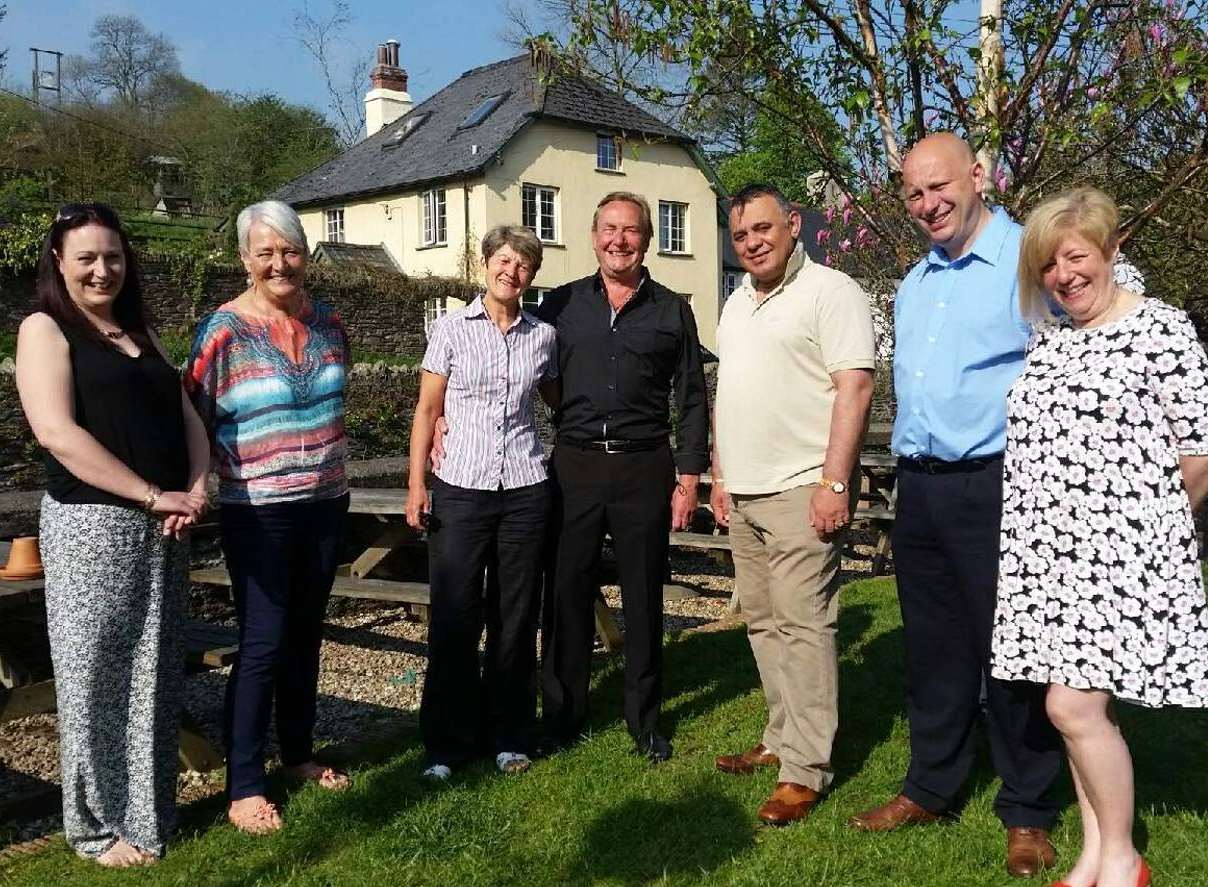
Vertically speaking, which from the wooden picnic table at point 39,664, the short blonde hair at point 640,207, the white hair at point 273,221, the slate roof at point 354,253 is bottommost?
the wooden picnic table at point 39,664

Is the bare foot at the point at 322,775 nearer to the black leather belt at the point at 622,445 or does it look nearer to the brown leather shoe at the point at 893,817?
the black leather belt at the point at 622,445

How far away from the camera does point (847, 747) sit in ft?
14.4

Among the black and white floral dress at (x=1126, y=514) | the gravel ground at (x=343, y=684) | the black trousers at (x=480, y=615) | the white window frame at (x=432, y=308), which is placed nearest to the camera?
the black and white floral dress at (x=1126, y=514)

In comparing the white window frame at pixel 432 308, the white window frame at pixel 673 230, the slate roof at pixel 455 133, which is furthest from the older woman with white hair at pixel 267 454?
the white window frame at pixel 673 230

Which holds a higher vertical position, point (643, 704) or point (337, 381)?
point (337, 381)

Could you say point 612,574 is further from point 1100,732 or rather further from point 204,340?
point 1100,732

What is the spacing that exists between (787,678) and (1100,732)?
1169 mm

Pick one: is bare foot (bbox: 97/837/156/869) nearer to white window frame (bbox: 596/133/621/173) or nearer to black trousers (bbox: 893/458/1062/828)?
black trousers (bbox: 893/458/1062/828)

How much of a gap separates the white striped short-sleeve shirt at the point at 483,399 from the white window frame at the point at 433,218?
23172mm

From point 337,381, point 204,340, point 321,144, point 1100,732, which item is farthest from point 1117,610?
point 321,144

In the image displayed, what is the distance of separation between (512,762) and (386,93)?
31000 mm

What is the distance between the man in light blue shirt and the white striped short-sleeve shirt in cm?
133

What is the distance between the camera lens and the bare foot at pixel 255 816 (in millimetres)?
3664

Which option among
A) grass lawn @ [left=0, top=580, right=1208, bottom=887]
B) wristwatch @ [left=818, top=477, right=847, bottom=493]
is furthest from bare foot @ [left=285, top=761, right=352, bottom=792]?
wristwatch @ [left=818, top=477, right=847, bottom=493]
